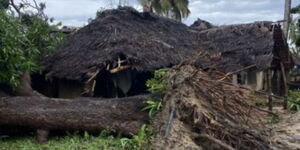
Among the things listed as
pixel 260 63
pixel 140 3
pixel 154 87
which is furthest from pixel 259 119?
pixel 140 3

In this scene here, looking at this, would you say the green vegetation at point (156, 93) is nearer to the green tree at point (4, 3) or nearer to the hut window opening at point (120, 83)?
the hut window opening at point (120, 83)

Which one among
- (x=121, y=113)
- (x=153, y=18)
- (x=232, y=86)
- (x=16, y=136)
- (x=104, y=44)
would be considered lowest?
(x=16, y=136)

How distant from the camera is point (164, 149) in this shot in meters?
6.47

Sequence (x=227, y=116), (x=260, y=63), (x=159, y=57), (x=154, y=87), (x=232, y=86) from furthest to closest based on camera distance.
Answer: (x=260, y=63), (x=159, y=57), (x=154, y=87), (x=232, y=86), (x=227, y=116)

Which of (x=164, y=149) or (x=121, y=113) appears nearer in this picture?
(x=164, y=149)

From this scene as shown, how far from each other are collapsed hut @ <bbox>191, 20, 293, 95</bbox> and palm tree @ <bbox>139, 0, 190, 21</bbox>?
10485 millimetres

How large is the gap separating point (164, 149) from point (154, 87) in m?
2.77

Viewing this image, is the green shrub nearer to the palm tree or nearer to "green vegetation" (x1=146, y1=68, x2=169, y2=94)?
"green vegetation" (x1=146, y1=68, x2=169, y2=94)

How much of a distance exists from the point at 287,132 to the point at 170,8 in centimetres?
2032

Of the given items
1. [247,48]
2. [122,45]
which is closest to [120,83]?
[122,45]

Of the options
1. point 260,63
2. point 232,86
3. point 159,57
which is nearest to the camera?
point 232,86

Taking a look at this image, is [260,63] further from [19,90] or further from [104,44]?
[19,90]

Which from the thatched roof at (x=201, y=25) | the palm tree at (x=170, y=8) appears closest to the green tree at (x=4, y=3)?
the thatched roof at (x=201, y=25)

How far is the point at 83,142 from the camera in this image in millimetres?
8383
